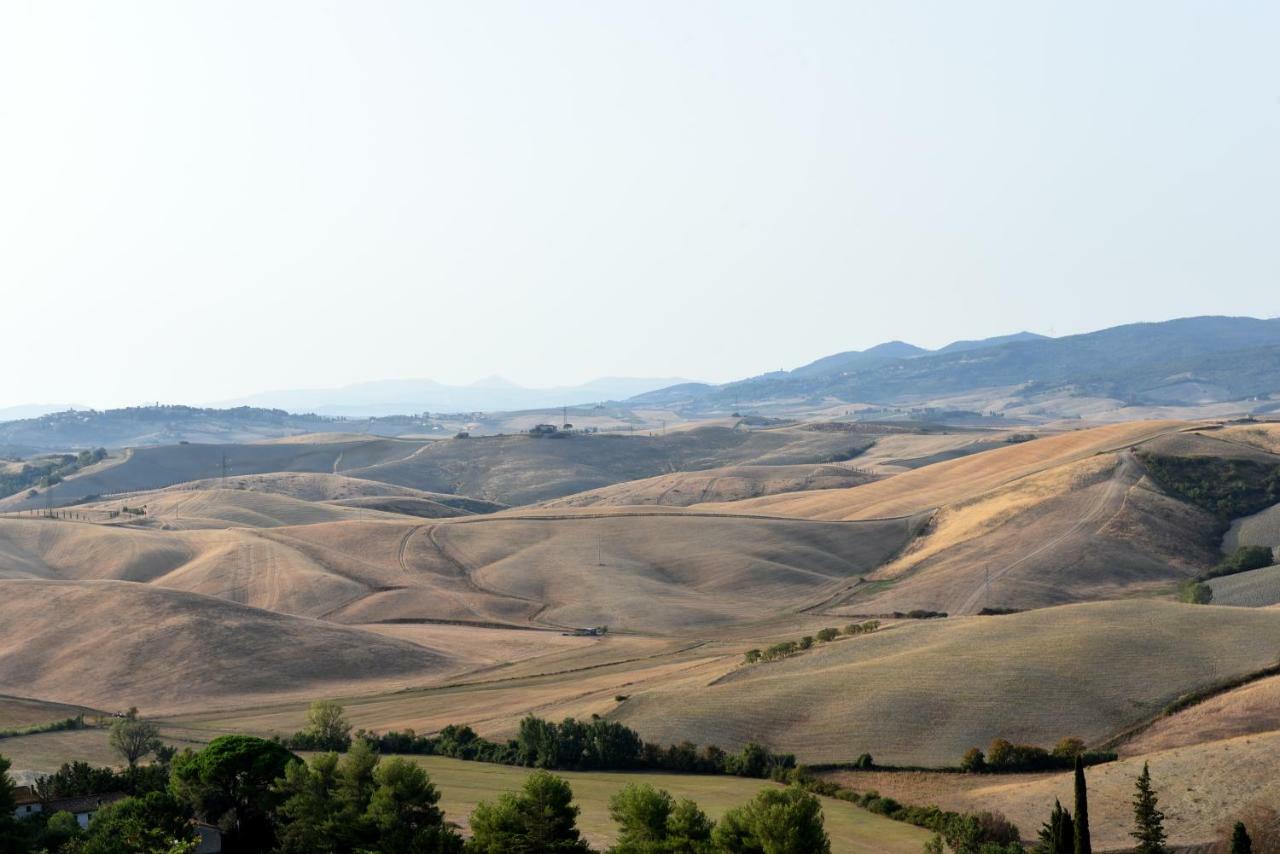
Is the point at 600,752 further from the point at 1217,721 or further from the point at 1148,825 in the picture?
the point at 1217,721

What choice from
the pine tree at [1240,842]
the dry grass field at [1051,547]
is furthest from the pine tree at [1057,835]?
the dry grass field at [1051,547]

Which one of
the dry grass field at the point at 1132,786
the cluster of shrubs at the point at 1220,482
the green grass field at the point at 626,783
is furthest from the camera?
the cluster of shrubs at the point at 1220,482

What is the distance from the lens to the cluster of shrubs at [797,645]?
90.8 metres

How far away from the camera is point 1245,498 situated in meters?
147

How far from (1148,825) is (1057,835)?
22.0 feet

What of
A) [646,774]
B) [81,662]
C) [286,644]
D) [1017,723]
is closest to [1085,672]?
[1017,723]

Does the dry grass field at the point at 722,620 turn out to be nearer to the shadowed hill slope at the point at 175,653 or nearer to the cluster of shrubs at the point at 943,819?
the shadowed hill slope at the point at 175,653

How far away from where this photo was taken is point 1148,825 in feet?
175

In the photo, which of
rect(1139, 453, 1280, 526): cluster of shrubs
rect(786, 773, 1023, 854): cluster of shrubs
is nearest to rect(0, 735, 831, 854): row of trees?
rect(786, 773, 1023, 854): cluster of shrubs

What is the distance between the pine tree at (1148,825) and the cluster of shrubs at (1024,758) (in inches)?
490

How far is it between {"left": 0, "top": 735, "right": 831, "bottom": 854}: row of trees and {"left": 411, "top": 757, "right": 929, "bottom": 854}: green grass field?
493 cm

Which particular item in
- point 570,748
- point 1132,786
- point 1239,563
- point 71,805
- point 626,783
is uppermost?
point 71,805

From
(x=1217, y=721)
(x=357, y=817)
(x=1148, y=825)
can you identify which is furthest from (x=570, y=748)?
(x=1217, y=721)

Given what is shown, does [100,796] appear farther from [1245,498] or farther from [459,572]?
[1245,498]
